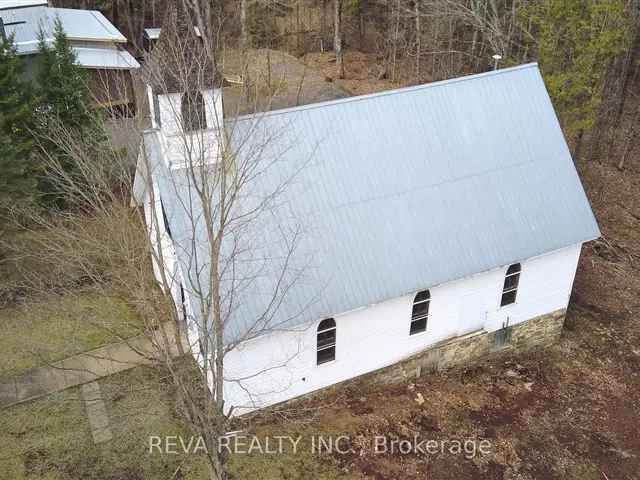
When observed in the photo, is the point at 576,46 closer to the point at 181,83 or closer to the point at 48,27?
the point at 181,83

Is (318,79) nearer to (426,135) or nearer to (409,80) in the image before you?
(409,80)

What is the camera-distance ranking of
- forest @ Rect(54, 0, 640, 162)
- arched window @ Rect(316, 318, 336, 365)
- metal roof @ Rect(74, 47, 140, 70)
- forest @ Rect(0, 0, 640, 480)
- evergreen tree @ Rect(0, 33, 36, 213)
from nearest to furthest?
1. forest @ Rect(0, 0, 640, 480)
2. arched window @ Rect(316, 318, 336, 365)
3. evergreen tree @ Rect(0, 33, 36, 213)
4. forest @ Rect(54, 0, 640, 162)
5. metal roof @ Rect(74, 47, 140, 70)

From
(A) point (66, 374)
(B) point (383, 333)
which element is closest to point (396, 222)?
(B) point (383, 333)

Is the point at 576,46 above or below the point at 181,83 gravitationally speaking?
below

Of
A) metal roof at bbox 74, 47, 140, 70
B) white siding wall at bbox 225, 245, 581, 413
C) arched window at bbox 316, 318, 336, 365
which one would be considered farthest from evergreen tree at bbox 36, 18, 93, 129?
arched window at bbox 316, 318, 336, 365

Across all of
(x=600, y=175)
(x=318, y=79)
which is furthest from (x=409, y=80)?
(x=600, y=175)

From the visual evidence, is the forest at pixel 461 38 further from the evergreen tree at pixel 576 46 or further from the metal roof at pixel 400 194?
the metal roof at pixel 400 194

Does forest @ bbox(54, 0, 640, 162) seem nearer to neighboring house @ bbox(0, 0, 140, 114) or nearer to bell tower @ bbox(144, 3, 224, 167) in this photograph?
neighboring house @ bbox(0, 0, 140, 114)
